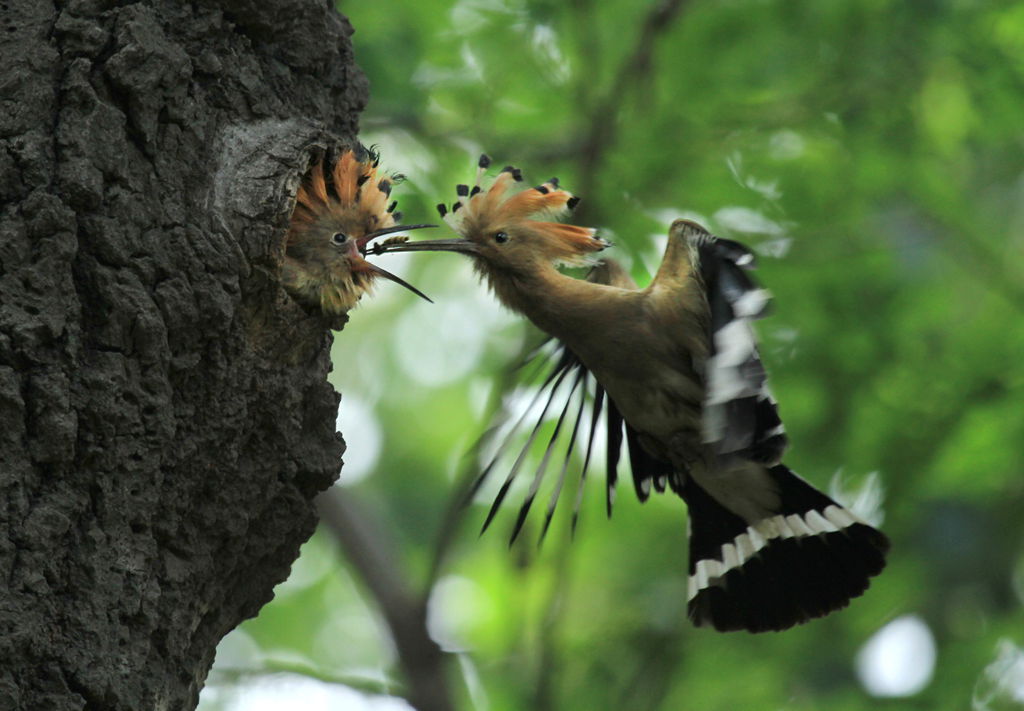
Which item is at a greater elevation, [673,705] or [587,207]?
[587,207]

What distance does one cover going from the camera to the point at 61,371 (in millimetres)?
2795

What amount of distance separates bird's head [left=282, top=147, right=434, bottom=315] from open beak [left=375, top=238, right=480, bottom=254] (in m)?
0.17

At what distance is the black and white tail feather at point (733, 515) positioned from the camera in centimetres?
431

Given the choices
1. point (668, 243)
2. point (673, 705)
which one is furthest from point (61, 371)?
point (673, 705)

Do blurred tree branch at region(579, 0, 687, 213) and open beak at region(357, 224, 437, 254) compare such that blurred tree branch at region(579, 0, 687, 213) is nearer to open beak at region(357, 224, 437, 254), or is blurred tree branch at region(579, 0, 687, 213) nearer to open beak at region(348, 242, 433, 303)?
open beak at region(357, 224, 437, 254)

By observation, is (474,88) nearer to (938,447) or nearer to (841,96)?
(841,96)

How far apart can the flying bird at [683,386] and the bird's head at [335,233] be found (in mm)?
446

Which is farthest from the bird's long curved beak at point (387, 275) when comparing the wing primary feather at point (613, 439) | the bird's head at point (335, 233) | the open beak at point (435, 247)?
the wing primary feather at point (613, 439)

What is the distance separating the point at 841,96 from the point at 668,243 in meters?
2.81

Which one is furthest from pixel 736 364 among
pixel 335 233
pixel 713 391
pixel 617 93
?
pixel 617 93

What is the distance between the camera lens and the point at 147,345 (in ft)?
9.66

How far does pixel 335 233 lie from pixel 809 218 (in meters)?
3.89

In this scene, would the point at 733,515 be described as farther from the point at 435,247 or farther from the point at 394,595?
the point at 394,595

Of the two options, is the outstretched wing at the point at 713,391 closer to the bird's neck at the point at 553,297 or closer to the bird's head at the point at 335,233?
the bird's neck at the point at 553,297
